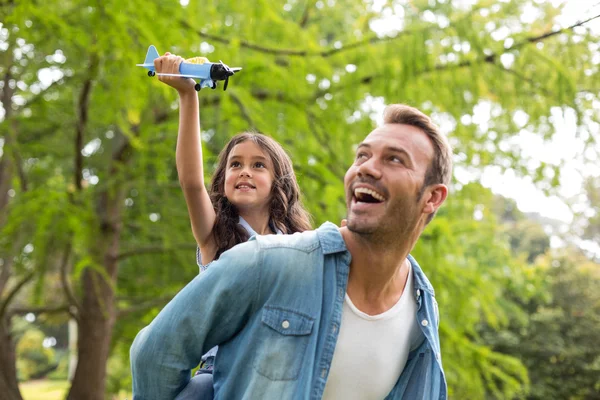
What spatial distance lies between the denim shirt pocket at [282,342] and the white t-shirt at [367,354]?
0.37ft

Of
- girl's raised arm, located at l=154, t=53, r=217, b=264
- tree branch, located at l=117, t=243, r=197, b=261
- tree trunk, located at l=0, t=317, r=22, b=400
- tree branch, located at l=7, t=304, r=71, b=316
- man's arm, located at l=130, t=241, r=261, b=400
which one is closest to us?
man's arm, located at l=130, t=241, r=261, b=400

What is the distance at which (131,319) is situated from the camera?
7449 mm

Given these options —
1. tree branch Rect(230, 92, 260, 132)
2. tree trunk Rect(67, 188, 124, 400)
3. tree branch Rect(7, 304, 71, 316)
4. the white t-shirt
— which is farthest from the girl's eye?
tree branch Rect(7, 304, 71, 316)

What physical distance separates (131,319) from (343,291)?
6.11 m

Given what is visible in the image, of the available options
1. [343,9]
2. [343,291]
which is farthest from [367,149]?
[343,9]

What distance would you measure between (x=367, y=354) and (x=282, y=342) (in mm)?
239

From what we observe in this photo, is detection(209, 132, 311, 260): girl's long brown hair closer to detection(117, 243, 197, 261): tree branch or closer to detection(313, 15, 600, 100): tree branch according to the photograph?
detection(313, 15, 600, 100): tree branch

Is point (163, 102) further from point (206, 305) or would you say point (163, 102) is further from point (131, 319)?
point (206, 305)

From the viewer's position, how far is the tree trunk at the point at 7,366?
5590mm

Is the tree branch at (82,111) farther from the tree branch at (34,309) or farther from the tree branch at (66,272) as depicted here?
the tree branch at (34,309)

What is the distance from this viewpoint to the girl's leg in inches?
69.0

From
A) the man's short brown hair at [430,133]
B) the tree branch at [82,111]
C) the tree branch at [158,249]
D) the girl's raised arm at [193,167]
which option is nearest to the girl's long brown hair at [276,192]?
the girl's raised arm at [193,167]

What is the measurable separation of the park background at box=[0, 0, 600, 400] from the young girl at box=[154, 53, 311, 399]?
138 cm

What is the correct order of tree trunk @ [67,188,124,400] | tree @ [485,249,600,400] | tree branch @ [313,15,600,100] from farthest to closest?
tree @ [485,249,600,400]
tree trunk @ [67,188,124,400]
tree branch @ [313,15,600,100]
